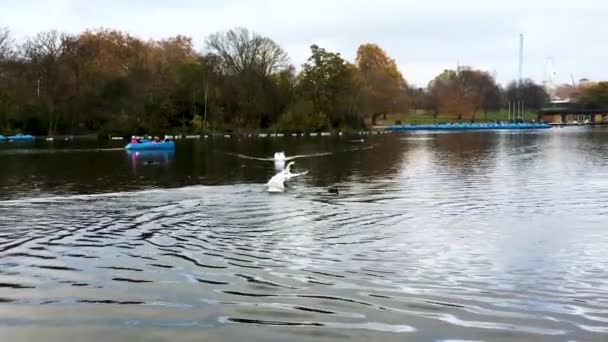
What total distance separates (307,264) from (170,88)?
321 ft

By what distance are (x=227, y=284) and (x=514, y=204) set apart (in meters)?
13.5

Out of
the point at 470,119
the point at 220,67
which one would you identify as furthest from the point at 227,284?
the point at 470,119

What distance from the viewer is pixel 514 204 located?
852 inches

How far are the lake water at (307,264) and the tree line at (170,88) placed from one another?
7809cm

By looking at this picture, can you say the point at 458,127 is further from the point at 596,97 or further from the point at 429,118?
the point at 596,97

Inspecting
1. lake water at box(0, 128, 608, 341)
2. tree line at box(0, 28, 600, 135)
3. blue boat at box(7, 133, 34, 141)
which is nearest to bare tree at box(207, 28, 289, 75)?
tree line at box(0, 28, 600, 135)

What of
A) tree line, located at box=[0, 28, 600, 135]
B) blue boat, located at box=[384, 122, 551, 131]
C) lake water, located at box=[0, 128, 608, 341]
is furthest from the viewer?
→ blue boat, located at box=[384, 122, 551, 131]

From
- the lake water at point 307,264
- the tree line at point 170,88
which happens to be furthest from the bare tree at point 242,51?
the lake water at point 307,264

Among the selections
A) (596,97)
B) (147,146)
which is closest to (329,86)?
(147,146)

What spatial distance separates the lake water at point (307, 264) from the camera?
30.0ft

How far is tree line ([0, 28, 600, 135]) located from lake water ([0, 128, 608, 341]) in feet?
256

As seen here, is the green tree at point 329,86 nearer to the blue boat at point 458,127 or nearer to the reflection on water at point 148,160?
the blue boat at point 458,127

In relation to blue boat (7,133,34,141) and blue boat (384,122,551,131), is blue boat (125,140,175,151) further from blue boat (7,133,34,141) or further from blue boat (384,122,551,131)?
blue boat (384,122,551,131)

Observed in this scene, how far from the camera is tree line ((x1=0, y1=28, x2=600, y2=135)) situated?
326ft
